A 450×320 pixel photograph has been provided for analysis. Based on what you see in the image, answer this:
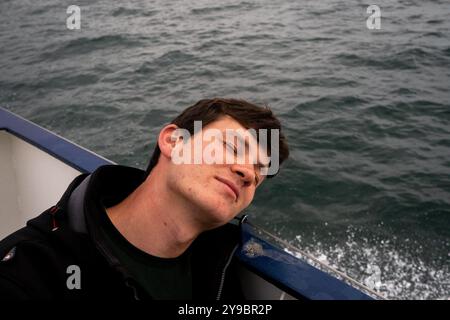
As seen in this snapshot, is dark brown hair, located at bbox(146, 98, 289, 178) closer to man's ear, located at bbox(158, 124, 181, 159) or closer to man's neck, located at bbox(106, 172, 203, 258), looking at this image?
man's ear, located at bbox(158, 124, 181, 159)

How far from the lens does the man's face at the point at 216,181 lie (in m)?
1.96

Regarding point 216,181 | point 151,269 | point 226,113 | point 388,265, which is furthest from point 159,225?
point 388,265

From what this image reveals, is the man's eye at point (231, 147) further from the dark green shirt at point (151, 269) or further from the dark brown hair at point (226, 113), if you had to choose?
the dark green shirt at point (151, 269)

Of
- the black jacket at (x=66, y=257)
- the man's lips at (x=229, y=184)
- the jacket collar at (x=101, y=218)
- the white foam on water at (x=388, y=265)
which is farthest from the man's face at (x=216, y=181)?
the white foam on water at (x=388, y=265)

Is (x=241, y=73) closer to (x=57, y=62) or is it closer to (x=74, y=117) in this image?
(x=74, y=117)

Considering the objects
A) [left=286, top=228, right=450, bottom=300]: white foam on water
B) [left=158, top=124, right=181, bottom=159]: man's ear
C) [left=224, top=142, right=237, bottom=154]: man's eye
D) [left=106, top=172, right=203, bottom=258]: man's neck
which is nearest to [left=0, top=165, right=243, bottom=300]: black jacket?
[left=106, top=172, right=203, bottom=258]: man's neck

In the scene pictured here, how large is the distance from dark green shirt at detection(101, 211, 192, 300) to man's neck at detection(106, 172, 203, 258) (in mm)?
47

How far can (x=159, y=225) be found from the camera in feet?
6.50

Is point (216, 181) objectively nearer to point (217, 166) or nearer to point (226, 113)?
point (217, 166)

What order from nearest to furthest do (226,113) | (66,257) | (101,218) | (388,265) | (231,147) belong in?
(66,257)
(101,218)
(231,147)
(226,113)
(388,265)

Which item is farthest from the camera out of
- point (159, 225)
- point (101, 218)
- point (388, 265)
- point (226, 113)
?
point (388, 265)

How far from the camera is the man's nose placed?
80.4 inches

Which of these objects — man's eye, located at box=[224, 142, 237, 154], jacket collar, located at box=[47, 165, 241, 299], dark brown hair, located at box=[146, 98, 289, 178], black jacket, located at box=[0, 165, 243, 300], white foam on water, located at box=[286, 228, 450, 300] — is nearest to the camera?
black jacket, located at box=[0, 165, 243, 300]

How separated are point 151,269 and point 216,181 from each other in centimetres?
49
